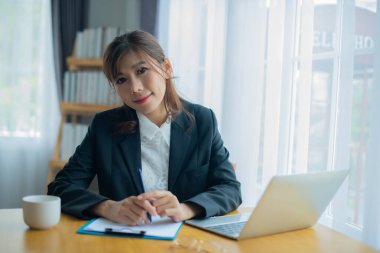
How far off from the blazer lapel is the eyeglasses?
50cm

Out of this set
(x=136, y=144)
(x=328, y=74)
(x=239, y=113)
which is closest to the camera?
(x=136, y=144)

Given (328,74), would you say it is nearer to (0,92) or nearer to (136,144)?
(136,144)

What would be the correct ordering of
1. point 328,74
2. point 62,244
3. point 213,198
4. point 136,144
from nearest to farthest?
1. point 62,244
2. point 213,198
3. point 136,144
4. point 328,74

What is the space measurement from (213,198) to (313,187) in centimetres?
34

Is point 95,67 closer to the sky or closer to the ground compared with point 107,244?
closer to the sky

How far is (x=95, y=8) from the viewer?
353 cm

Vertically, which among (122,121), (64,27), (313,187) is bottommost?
(313,187)

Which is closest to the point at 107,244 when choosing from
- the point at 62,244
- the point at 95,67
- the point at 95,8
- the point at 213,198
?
the point at 62,244

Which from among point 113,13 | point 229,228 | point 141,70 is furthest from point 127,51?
point 113,13

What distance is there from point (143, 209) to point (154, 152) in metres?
0.44

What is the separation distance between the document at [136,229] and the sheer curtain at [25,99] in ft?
8.10

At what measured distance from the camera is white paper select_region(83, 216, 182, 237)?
0.98 meters

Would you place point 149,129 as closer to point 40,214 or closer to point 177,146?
point 177,146

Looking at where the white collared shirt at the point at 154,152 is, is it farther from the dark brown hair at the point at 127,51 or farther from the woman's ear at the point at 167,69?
the woman's ear at the point at 167,69
